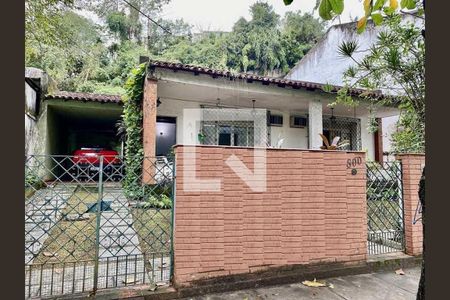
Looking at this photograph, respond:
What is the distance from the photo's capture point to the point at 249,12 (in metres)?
27.8

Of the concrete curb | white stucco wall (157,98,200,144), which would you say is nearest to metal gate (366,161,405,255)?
the concrete curb

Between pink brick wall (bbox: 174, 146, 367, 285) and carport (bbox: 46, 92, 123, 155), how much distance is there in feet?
24.3

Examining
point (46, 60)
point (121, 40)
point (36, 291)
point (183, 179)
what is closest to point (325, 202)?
point (183, 179)

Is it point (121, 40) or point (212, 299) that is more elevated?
point (121, 40)

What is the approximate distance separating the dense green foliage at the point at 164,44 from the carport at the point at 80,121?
4295mm

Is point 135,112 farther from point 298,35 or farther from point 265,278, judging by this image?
point 298,35

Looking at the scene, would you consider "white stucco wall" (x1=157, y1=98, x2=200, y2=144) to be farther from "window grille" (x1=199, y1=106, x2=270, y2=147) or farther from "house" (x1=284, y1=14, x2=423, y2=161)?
"house" (x1=284, y1=14, x2=423, y2=161)

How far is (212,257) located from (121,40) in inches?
1014

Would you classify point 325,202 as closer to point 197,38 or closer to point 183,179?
point 183,179

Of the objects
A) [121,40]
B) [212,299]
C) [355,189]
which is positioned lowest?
[212,299]

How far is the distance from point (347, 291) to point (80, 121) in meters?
13.8

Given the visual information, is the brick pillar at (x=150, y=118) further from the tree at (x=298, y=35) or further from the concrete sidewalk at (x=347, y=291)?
the tree at (x=298, y=35)

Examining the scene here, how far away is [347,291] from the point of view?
3307 mm

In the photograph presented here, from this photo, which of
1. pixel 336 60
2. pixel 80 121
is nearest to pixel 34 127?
pixel 80 121
